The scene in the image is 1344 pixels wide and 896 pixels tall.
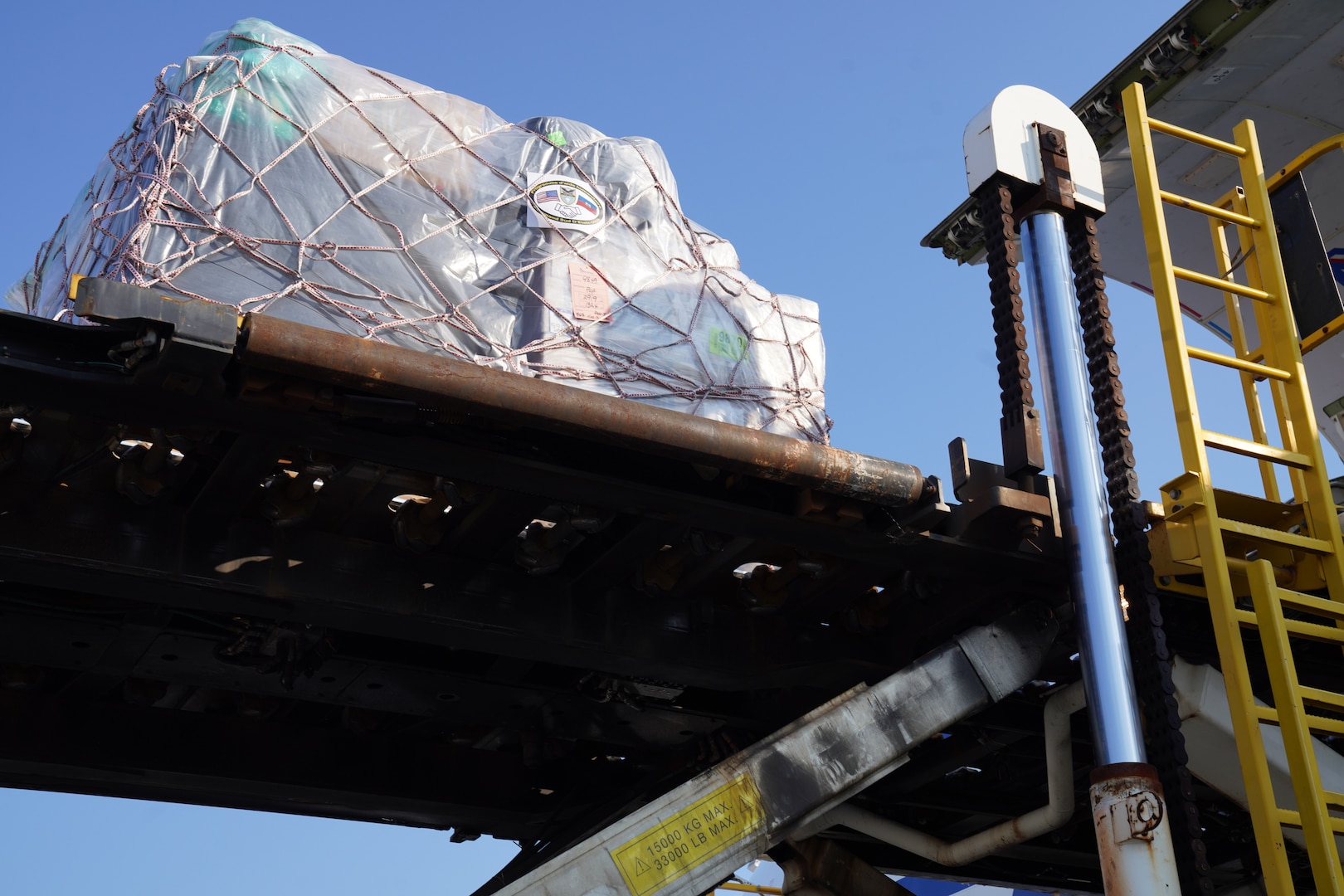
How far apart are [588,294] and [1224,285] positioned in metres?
3.19

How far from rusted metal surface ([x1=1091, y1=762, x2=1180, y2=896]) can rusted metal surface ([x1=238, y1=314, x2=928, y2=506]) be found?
129 cm

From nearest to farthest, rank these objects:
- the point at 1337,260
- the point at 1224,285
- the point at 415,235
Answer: the point at 1224,285
the point at 415,235
the point at 1337,260

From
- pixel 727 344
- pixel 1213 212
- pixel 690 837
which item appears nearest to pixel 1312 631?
pixel 1213 212

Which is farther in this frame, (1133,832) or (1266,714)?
(1266,714)

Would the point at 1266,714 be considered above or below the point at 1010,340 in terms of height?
below

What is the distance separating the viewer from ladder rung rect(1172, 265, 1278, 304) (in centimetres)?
600

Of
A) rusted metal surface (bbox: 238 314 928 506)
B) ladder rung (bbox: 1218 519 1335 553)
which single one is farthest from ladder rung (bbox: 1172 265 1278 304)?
rusted metal surface (bbox: 238 314 928 506)

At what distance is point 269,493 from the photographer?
193 inches

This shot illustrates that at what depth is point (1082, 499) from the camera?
543 centimetres

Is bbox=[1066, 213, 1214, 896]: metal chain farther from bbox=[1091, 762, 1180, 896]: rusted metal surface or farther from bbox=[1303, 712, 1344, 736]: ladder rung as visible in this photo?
bbox=[1303, 712, 1344, 736]: ladder rung

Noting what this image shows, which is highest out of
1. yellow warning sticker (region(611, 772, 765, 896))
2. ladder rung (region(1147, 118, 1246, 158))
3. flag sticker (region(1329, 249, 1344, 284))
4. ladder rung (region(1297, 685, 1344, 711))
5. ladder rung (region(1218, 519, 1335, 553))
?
flag sticker (region(1329, 249, 1344, 284))

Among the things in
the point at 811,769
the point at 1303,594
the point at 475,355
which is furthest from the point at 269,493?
the point at 1303,594

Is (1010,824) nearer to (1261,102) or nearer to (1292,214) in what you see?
(1292,214)

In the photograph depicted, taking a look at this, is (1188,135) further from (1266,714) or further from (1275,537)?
(1266,714)
